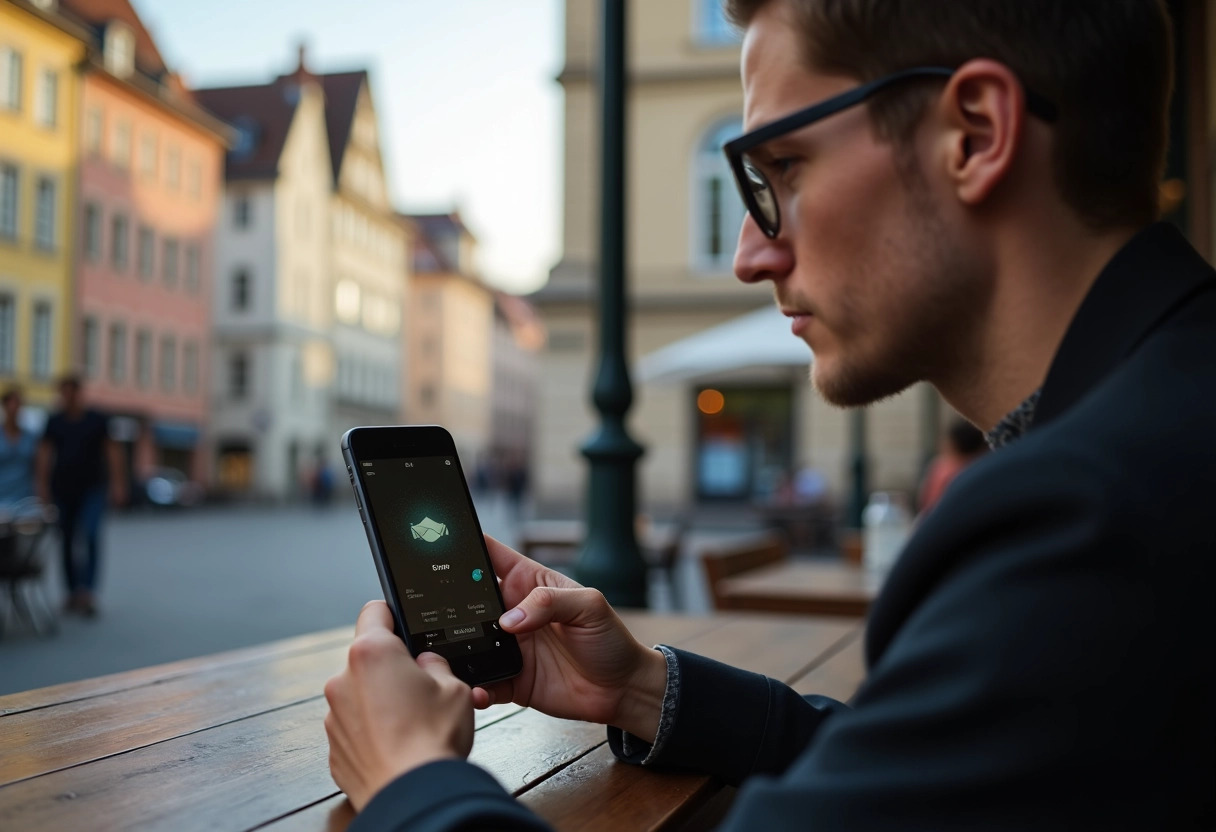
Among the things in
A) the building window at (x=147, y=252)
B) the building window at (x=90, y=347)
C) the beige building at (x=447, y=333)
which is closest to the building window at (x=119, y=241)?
the building window at (x=147, y=252)

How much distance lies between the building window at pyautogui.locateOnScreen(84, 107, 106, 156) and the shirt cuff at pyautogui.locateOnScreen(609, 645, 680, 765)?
35.6 meters

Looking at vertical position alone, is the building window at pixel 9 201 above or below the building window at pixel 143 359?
above

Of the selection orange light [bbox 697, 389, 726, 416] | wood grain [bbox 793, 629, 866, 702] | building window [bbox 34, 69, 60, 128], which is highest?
building window [bbox 34, 69, 60, 128]

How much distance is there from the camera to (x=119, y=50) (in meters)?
34.5

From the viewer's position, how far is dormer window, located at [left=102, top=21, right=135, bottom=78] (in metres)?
33.6

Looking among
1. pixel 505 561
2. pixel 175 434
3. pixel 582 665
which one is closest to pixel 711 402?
pixel 505 561

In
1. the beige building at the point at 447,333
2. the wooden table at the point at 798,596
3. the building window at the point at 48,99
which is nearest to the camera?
the wooden table at the point at 798,596

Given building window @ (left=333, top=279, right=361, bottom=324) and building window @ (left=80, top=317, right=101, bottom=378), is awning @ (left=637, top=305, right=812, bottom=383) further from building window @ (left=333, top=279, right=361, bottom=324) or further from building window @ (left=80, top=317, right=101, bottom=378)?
building window @ (left=333, top=279, right=361, bottom=324)

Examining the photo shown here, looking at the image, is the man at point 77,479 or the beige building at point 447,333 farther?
the beige building at point 447,333

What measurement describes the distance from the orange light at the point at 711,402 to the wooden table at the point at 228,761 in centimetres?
2172

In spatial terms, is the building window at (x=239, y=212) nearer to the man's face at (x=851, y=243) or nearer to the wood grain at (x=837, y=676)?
the wood grain at (x=837, y=676)

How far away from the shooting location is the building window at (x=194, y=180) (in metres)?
40.8

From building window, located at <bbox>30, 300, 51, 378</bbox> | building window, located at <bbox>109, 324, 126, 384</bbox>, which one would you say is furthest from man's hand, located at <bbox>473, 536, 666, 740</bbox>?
building window, located at <bbox>109, 324, 126, 384</bbox>

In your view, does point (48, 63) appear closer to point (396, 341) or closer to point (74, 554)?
point (74, 554)
